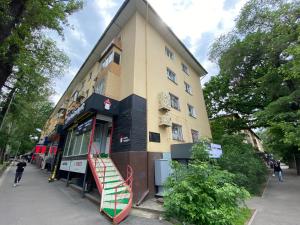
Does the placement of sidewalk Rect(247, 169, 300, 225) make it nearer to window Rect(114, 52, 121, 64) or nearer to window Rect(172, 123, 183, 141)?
window Rect(172, 123, 183, 141)

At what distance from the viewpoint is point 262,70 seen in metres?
16.7

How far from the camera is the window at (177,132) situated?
12.9 metres

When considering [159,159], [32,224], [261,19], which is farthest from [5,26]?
[261,19]

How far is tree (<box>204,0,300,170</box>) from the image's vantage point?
11.5 meters

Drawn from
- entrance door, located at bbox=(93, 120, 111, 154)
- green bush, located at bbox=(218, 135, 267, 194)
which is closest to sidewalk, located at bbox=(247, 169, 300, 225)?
green bush, located at bbox=(218, 135, 267, 194)

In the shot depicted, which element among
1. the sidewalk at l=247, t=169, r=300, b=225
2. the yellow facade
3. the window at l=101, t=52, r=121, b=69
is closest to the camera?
the sidewalk at l=247, t=169, r=300, b=225

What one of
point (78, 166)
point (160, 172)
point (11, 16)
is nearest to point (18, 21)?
point (11, 16)

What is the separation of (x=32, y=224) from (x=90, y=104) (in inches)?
226

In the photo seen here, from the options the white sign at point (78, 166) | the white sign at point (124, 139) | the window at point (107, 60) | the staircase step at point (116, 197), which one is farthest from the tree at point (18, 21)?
the staircase step at point (116, 197)

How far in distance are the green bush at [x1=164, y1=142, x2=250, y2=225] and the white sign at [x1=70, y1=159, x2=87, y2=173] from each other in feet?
19.3

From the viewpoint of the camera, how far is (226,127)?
21375mm

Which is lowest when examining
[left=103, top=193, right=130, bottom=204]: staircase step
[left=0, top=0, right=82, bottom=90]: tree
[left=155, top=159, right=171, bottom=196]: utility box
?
[left=103, top=193, right=130, bottom=204]: staircase step

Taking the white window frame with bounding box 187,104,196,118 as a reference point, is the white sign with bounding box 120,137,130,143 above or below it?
below

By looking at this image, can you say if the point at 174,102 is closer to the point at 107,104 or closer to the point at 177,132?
the point at 177,132
